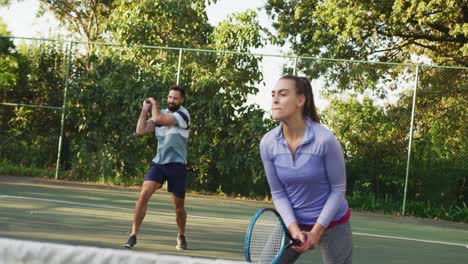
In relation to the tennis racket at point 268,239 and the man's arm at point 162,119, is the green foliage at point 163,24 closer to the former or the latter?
the man's arm at point 162,119

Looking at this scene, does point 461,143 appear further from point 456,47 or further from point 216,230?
point 456,47

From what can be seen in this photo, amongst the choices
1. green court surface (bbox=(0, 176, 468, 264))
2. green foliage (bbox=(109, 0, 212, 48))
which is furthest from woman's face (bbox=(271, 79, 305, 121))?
green foliage (bbox=(109, 0, 212, 48))

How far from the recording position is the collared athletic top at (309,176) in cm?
407

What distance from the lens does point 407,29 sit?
20984mm

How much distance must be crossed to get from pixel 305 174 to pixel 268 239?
350mm

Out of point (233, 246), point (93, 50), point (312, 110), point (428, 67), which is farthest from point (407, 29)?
Answer: point (312, 110)

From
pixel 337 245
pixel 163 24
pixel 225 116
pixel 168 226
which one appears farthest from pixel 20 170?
pixel 337 245

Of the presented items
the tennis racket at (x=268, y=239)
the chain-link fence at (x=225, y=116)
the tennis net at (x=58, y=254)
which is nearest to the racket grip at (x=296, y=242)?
the tennis racket at (x=268, y=239)

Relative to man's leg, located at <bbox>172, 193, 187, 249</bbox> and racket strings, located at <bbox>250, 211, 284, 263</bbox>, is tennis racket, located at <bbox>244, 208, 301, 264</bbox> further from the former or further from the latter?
man's leg, located at <bbox>172, 193, 187, 249</bbox>

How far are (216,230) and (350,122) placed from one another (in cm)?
509

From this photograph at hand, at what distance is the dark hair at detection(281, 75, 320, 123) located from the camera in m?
4.08

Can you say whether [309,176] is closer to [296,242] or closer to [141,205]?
[296,242]

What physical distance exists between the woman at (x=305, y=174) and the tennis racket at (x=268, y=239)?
4cm

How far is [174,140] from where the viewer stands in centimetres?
830
